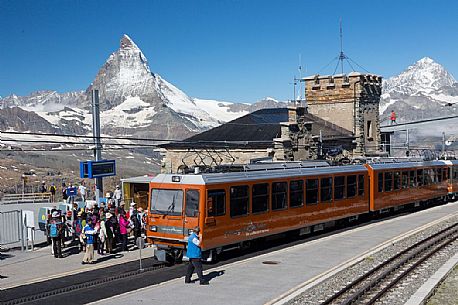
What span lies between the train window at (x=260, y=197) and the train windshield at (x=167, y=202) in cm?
277

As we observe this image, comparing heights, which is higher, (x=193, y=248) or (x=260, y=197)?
(x=260, y=197)

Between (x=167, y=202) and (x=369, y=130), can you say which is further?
(x=369, y=130)

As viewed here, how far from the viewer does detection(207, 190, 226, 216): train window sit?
59.3ft

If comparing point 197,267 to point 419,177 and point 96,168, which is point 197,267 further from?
point 419,177

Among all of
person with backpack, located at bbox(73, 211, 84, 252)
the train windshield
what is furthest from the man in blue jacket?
person with backpack, located at bbox(73, 211, 84, 252)

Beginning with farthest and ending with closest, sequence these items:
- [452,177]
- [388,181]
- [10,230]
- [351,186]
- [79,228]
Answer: [452,177] < [388,181] < [351,186] < [10,230] < [79,228]

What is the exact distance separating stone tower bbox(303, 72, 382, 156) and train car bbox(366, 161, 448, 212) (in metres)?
13.0

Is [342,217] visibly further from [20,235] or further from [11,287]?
[11,287]

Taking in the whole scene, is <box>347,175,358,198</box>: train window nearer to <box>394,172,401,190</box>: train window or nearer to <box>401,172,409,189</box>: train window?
<box>394,172,401,190</box>: train window

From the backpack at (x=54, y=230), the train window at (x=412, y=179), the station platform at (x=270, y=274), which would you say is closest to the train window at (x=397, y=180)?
the train window at (x=412, y=179)

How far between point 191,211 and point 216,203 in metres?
0.84

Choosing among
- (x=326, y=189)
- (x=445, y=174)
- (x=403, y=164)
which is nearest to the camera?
(x=326, y=189)

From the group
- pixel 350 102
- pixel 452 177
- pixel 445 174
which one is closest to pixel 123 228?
pixel 445 174

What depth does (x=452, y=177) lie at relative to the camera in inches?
1572
